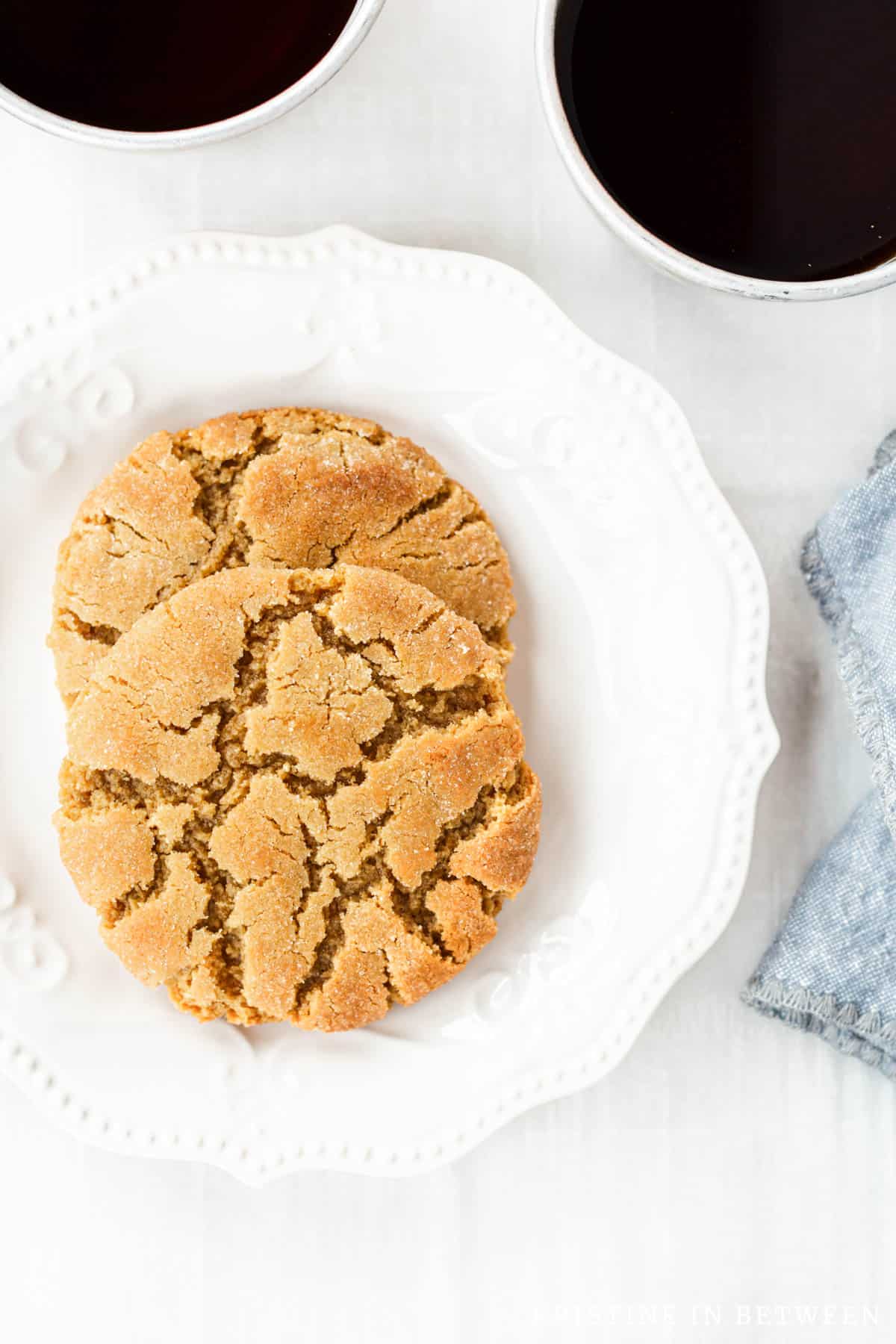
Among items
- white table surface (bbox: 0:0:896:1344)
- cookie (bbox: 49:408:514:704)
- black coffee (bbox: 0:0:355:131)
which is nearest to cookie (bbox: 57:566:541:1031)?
cookie (bbox: 49:408:514:704)

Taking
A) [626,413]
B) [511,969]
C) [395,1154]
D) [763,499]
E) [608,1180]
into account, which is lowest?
[608,1180]

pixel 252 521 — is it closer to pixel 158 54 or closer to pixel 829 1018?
pixel 158 54

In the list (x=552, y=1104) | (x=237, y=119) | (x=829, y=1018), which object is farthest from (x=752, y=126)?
(x=552, y=1104)

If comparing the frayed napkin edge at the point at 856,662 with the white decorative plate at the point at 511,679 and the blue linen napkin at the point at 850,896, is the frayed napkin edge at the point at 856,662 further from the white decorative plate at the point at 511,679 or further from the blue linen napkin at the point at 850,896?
the white decorative plate at the point at 511,679

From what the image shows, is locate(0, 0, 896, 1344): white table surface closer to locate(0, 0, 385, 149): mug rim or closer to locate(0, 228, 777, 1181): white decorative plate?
locate(0, 228, 777, 1181): white decorative plate

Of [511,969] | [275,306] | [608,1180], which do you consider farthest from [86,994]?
[275,306]

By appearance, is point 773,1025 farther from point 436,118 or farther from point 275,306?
point 436,118
